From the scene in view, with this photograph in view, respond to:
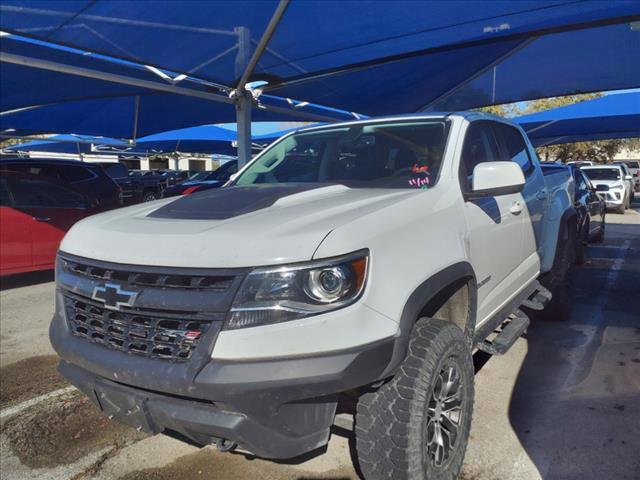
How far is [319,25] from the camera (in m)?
5.89

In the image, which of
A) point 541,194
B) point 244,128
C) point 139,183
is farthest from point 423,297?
point 139,183

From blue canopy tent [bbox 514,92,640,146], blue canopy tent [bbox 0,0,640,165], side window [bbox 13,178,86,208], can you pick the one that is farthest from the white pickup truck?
blue canopy tent [bbox 514,92,640,146]

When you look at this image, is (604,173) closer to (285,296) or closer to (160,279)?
(285,296)

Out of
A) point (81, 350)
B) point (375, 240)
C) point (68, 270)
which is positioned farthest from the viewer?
point (68, 270)

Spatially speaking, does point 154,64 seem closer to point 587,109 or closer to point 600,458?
point 600,458

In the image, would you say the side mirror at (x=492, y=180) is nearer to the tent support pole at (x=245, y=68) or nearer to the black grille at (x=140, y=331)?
the black grille at (x=140, y=331)

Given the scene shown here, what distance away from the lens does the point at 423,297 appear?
221 centimetres

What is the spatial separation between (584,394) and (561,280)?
1.66 m

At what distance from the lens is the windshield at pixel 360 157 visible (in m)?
3.09

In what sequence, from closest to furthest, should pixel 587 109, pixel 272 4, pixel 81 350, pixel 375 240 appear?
pixel 375 240
pixel 81 350
pixel 272 4
pixel 587 109

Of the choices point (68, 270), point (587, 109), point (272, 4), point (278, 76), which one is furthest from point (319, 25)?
point (587, 109)

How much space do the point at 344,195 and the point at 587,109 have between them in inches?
556

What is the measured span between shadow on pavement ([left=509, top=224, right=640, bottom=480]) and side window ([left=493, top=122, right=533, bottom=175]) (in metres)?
1.64

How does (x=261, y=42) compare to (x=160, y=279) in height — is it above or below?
above
